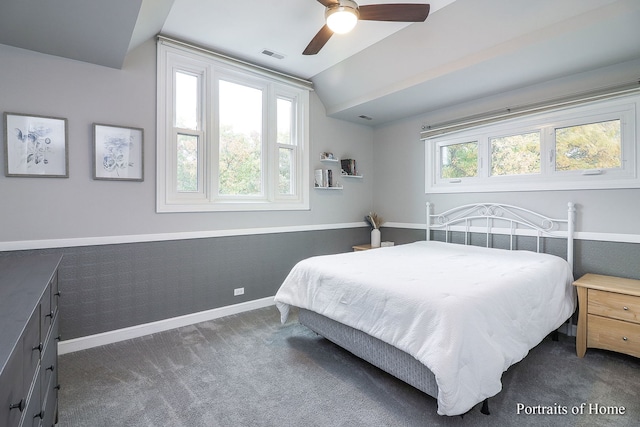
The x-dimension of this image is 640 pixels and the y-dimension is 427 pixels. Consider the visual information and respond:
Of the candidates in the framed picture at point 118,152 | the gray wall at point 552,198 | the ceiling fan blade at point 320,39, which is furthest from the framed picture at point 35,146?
the gray wall at point 552,198

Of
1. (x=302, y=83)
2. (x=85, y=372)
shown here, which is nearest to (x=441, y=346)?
(x=85, y=372)

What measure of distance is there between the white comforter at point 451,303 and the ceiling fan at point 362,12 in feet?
5.80

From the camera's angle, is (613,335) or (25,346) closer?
(25,346)

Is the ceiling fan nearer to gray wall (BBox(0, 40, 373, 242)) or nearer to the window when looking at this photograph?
the window

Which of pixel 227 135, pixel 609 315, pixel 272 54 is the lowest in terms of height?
pixel 609 315

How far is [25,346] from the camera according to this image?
37.6 inches

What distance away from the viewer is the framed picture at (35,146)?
2.39 metres

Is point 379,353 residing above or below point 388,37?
below

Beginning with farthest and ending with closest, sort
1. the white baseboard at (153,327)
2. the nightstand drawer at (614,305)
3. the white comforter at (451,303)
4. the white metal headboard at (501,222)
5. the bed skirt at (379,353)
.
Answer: the white metal headboard at (501,222), the white baseboard at (153,327), the nightstand drawer at (614,305), the bed skirt at (379,353), the white comforter at (451,303)

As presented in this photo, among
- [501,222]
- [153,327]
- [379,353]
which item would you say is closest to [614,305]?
[501,222]

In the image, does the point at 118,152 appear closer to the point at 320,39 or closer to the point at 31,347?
the point at 320,39

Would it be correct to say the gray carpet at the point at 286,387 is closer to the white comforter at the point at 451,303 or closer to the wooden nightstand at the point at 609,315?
the wooden nightstand at the point at 609,315

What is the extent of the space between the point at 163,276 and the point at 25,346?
2237mm

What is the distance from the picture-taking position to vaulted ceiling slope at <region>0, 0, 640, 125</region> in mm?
2141
